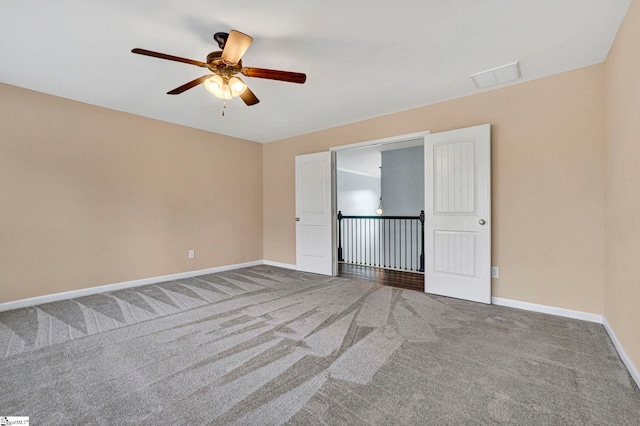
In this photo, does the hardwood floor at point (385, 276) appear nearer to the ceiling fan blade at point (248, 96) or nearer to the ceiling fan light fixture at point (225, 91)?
the ceiling fan blade at point (248, 96)

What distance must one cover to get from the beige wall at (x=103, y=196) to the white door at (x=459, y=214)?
3466mm

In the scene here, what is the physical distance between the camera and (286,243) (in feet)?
17.9

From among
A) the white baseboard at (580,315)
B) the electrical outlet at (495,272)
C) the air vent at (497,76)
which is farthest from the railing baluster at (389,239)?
the air vent at (497,76)

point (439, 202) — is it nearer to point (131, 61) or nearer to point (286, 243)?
point (286, 243)

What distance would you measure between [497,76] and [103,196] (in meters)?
4.92

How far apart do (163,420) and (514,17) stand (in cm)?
338

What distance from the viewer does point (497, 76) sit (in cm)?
293

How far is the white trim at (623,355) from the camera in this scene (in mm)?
1773

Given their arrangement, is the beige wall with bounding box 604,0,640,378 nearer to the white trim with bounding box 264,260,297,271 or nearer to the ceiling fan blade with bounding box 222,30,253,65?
the ceiling fan blade with bounding box 222,30,253,65

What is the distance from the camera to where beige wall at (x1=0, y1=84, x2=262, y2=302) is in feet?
10.4

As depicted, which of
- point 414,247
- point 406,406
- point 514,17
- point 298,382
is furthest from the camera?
point 414,247

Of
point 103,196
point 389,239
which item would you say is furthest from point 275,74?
point 389,239

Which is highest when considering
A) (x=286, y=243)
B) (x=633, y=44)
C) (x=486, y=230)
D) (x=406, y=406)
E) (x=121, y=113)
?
(x=121, y=113)

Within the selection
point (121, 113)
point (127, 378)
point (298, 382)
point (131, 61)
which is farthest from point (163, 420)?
point (121, 113)
